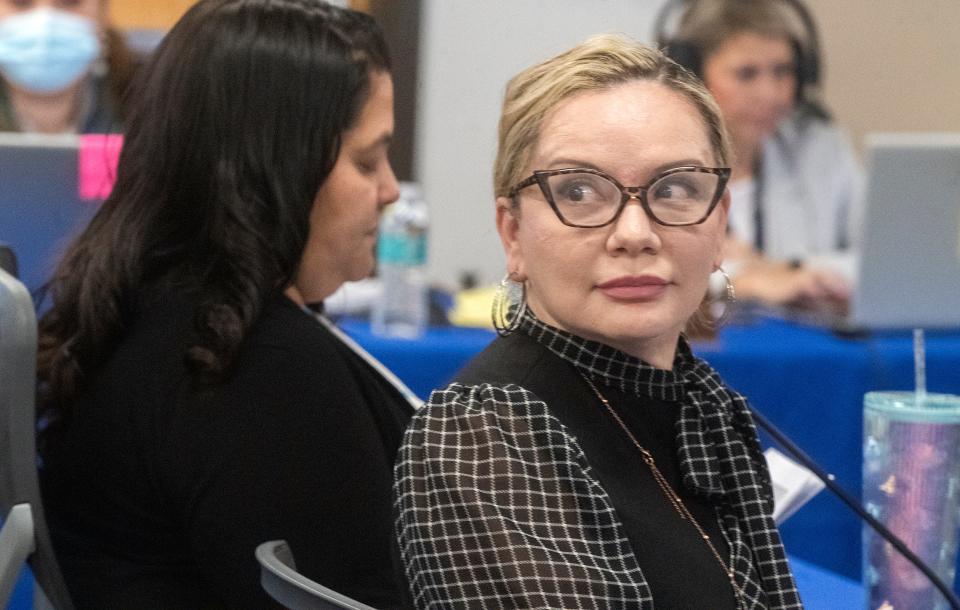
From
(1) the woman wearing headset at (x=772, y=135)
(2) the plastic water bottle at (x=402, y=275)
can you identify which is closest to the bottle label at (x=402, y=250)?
(2) the plastic water bottle at (x=402, y=275)

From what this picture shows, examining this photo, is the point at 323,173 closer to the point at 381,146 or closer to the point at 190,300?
the point at 381,146

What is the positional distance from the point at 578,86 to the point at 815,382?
5.00ft

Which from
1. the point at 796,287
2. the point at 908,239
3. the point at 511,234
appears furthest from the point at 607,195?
the point at 796,287

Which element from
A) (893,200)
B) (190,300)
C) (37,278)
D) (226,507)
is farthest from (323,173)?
(893,200)

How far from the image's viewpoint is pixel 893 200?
2.52m

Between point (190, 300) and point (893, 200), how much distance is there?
161cm

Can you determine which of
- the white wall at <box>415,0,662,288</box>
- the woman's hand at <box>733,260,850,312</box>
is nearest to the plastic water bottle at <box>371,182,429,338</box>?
the woman's hand at <box>733,260,850,312</box>

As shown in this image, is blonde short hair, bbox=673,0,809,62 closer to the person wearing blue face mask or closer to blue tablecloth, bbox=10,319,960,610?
blue tablecloth, bbox=10,319,960,610

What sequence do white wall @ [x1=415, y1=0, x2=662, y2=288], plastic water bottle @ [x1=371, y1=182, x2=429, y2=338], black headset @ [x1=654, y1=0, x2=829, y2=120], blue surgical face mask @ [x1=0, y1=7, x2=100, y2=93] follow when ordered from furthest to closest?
white wall @ [x1=415, y1=0, x2=662, y2=288]
black headset @ [x1=654, y1=0, x2=829, y2=120]
blue surgical face mask @ [x1=0, y1=7, x2=100, y2=93]
plastic water bottle @ [x1=371, y1=182, x2=429, y2=338]

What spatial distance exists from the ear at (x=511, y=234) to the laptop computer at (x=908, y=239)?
1.50m

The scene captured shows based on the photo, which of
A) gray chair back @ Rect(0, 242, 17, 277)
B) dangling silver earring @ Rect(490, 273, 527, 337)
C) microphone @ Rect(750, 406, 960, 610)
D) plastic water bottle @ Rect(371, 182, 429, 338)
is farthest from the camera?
plastic water bottle @ Rect(371, 182, 429, 338)

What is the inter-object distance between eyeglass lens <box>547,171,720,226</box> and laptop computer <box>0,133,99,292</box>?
1.08 meters

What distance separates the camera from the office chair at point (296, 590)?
101 cm

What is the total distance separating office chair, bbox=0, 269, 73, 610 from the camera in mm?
1212
